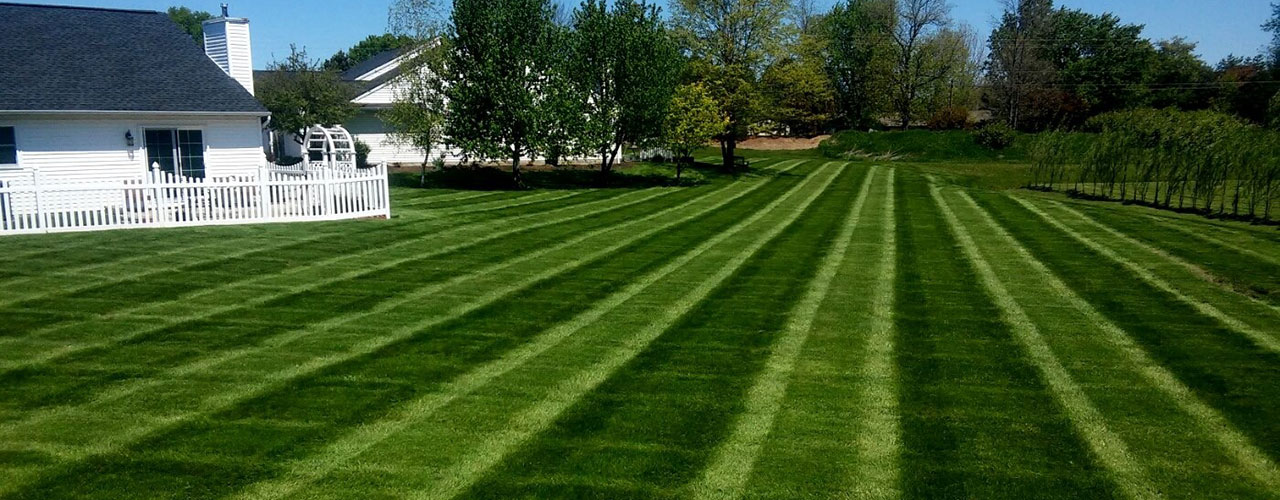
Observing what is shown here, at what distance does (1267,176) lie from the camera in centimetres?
1786

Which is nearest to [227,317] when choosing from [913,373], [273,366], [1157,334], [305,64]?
[273,366]

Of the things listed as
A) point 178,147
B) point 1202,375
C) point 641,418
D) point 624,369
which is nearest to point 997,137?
point 178,147

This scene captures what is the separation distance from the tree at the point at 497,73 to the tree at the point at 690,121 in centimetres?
625

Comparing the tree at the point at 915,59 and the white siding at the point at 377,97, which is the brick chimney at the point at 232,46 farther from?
the tree at the point at 915,59

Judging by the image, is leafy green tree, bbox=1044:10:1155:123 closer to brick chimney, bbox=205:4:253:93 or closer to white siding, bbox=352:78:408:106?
white siding, bbox=352:78:408:106

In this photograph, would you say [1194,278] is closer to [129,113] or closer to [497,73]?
[497,73]

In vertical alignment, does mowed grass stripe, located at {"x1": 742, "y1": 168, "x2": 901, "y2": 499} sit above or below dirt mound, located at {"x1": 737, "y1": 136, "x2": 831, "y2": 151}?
below

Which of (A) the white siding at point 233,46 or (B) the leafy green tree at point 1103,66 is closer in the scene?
(A) the white siding at point 233,46

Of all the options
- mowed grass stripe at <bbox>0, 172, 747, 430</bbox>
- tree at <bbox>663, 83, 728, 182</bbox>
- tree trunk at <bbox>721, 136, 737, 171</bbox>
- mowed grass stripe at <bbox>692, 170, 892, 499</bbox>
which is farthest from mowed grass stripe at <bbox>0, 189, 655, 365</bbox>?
tree trunk at <bbox>721, 136, 737, 171</bbox>

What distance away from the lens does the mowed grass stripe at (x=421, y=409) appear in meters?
4.86

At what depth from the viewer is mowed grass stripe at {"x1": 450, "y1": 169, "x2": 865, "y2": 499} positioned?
495cm

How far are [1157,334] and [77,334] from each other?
36.1 feet

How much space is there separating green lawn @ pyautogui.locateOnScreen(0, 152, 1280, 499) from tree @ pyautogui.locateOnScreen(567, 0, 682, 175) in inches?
603

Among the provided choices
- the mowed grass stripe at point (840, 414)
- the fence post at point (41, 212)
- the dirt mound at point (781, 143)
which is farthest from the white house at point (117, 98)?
the dirt mound at point (781, 143)
